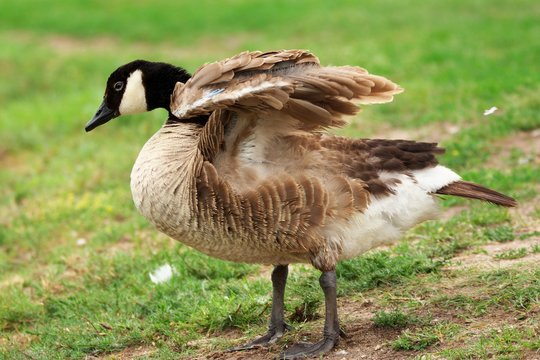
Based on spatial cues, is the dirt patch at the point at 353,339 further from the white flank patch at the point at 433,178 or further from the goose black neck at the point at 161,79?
the goose black neck at the point at 161,79

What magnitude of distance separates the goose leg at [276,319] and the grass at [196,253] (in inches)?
7.9

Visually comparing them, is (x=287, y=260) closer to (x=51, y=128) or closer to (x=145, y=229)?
(x=145, y=229)

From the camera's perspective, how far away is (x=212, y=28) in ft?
57.2

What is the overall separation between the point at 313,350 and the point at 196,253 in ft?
7.99

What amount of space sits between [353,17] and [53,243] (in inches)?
382

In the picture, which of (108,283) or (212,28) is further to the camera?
(212,28)

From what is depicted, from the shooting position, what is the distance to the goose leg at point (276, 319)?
18.3 feet

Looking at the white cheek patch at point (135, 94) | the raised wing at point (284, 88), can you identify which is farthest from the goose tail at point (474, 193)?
the white cheek patch at point (135, 94)

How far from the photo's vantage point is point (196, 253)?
750 cm

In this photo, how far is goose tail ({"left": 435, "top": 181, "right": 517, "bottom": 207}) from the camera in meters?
5.44

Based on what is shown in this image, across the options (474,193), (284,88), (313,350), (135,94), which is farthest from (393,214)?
(135,94)

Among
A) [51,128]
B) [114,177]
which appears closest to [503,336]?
[114,177]

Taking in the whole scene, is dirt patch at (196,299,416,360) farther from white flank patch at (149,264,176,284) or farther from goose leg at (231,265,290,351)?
white flank patch at (149,264,176,284)

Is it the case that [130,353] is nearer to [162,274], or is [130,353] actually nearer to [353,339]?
[162,274]
